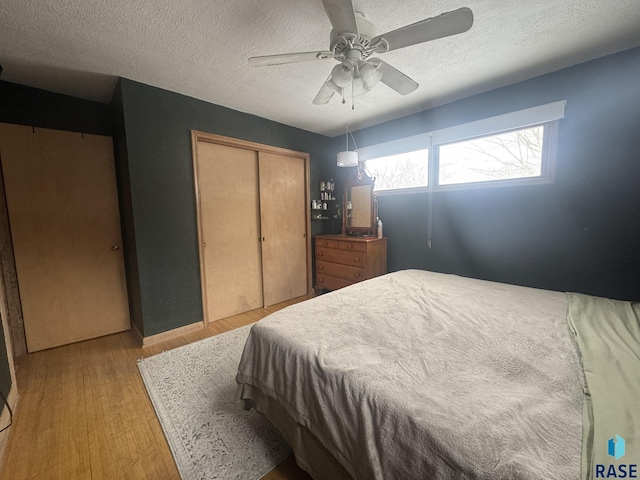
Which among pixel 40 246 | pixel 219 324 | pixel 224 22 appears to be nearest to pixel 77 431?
pixel 219 324

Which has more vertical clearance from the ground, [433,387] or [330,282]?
[433,387]

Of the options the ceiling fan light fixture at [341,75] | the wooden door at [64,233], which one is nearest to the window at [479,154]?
the ceiling fan light fixture at [341,75]

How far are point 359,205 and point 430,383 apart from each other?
269cm

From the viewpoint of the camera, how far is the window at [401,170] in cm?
297

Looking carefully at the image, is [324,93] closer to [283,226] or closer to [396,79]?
[396,79]

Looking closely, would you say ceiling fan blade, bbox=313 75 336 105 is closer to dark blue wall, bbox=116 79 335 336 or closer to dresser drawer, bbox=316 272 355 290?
dark blue wall, bbox=116 79 335 336

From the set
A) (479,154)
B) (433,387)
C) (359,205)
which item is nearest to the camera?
(433,387)

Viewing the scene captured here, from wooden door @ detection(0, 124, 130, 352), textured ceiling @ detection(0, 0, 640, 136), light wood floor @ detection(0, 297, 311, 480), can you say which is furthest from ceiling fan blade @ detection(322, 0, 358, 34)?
wooden door @ detection(0, 124, 130, 352)

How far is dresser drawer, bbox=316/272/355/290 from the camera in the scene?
323 centimetres

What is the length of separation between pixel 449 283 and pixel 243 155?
2.55m

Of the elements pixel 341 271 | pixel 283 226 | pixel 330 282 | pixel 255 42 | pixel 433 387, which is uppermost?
pixel 255 42

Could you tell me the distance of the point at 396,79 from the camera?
158cm

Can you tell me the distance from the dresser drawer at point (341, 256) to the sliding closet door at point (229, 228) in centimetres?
86

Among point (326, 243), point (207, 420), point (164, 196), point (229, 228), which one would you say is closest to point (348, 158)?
point (326, 243)
